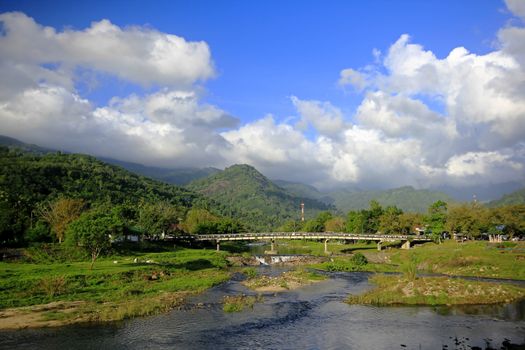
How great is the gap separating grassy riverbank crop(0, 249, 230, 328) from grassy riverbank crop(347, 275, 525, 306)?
2875cm

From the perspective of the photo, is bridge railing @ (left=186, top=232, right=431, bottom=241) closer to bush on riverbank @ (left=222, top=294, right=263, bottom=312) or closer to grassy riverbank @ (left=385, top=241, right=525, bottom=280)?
grassy riverbank @ (left=385, top=241, right=525, bottom=280)

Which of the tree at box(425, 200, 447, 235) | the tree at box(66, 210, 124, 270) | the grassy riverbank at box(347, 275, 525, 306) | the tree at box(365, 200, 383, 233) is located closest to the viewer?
the grassy riverbank at box(347, 275, 525, 306)

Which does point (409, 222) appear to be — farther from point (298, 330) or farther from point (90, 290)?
point (90, 290)

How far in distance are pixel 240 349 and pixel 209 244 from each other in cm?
12773

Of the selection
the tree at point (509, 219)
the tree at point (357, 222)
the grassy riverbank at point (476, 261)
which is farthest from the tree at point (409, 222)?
the grassy riverbank at point (476, 261)

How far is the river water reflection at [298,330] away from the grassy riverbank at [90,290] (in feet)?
11.1

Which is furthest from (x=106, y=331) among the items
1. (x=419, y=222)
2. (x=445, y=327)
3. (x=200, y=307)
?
(x=419, y=222)

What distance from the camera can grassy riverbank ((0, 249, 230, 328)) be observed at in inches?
1873

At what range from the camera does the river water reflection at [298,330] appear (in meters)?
38.2

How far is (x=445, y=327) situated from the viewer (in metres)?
43.2

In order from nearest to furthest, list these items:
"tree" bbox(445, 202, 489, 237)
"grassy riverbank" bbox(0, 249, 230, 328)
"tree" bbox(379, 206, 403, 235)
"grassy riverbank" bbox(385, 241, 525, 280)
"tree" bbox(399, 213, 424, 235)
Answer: "grassy riverbank" bbox(0, 249, 230, 328)
"grassy riverbank" bbox(385, 241, 525, 280)
"tree" bbox(445, 202, 489, 237)
"tree" bbox(399, 213, 424, 235)
"tree" bbox(379, 206, 403, 235)

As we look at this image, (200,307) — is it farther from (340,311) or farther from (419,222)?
(419,222)

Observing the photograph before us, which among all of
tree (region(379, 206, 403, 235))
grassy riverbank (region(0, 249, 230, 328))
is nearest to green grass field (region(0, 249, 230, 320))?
grassy riverbank (region(0, 249, 230, 328))

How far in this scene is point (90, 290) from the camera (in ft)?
200
